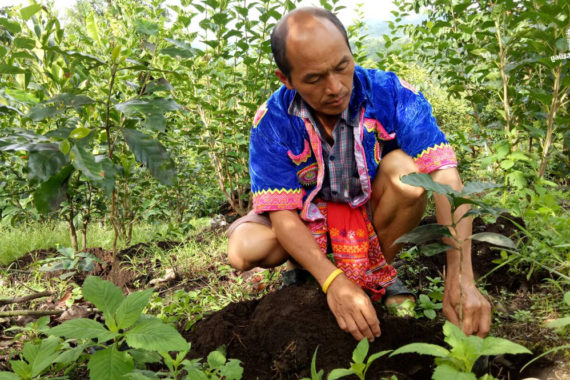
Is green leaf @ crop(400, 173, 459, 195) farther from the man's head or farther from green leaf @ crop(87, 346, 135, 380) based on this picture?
green leaf @ crop(87, 346, 135, 380)

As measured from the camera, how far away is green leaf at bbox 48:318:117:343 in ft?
3.60

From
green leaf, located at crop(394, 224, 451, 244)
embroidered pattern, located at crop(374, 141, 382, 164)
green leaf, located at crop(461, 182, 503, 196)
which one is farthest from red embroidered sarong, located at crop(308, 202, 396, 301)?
green leaf, located at crop(461, 182, 503, 196)

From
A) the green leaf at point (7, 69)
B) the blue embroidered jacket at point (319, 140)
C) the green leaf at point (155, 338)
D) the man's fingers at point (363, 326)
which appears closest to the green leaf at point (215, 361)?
the green leaf at point (155, 338)

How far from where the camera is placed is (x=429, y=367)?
1.54m

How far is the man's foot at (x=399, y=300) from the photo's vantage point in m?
Answer: 1.98

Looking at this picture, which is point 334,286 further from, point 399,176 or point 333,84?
point 333,84

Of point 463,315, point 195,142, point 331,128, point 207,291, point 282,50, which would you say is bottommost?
point 207,291

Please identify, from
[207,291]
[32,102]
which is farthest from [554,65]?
[32,102]

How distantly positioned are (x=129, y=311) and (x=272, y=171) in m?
1.15

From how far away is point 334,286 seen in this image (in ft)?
5.73

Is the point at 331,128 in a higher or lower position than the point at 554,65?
lower

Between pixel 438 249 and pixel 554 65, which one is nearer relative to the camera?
pixel 438 249

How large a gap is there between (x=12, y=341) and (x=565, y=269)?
108 inches

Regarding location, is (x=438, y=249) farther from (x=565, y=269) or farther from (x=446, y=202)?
(x=565, y=269)
